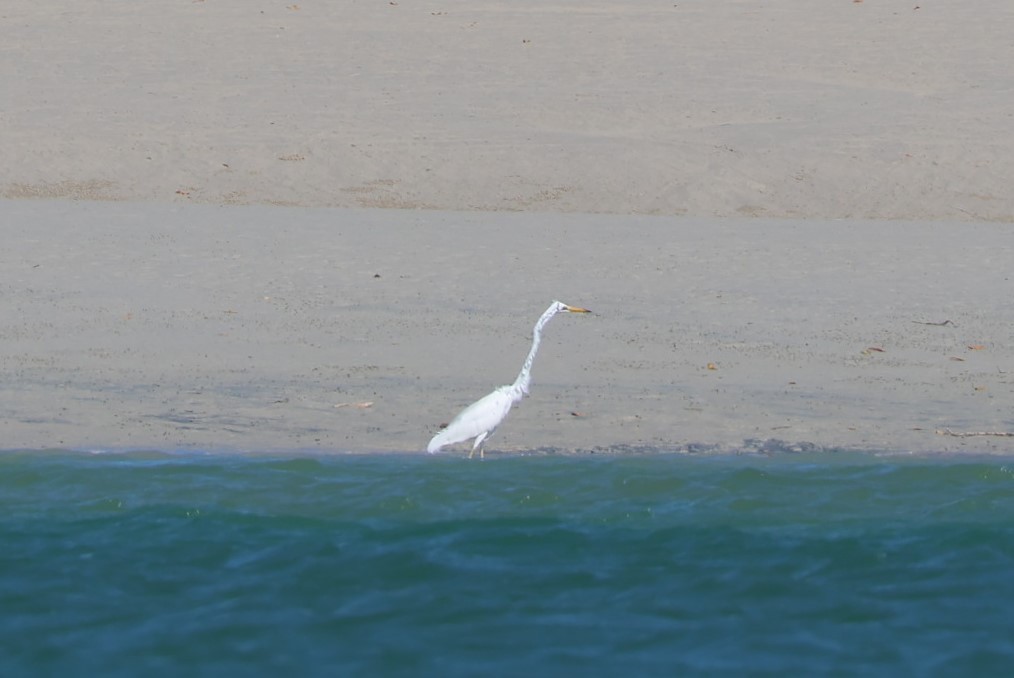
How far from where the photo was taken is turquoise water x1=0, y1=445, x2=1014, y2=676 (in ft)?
18.6

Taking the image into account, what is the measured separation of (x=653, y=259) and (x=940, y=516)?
Answer: 429cm

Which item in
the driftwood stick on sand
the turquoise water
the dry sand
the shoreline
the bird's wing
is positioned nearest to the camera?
the turquoise water

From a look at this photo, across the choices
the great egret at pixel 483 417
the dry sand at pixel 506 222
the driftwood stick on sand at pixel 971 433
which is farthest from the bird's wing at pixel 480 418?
the driftwood stick on sand at pixel 971 433

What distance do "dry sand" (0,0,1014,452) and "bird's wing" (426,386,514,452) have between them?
0.40 metres

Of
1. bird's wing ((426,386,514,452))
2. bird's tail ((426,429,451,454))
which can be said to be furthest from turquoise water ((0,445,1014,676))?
bird's wing ((426,386,514,452))

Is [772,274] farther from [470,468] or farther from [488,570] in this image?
[488,570]

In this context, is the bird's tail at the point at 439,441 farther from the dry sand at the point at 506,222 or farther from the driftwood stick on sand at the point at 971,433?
the driftwood stick on sand at the point at 971,433

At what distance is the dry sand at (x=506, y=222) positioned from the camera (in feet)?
25.4

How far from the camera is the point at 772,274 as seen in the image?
1034 cm

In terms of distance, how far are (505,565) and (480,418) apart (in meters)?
0.78

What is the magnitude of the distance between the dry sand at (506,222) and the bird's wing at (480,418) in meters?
0.40

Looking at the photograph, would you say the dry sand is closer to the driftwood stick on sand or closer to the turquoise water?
the driftwood stick on sand


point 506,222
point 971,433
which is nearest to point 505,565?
point 971,433

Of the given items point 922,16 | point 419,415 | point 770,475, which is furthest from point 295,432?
point 922,16
